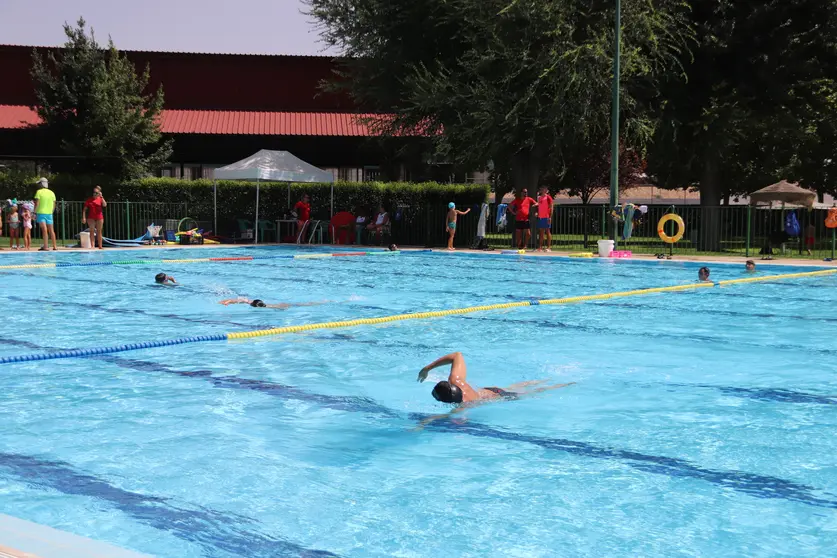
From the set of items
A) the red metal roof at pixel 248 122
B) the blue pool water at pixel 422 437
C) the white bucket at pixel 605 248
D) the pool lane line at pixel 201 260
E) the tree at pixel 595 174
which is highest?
the red metal roof at pixel 248 122

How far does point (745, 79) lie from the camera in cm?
3036

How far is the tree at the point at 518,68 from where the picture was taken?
28.0 m

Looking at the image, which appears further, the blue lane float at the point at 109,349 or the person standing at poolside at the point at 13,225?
the person standing at poolside at the point at 13,225

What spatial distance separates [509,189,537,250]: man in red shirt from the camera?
91.0ft

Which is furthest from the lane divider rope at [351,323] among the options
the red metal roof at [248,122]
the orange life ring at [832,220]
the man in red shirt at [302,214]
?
the red metal roof at [248,122]

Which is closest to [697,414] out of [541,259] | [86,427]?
[86,427]

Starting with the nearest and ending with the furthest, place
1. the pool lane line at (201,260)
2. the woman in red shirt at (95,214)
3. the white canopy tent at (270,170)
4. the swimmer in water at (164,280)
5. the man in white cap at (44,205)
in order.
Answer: the swimmer in water at (164,280) → the pool lane line at (201,260) → the man in white cap at (44,205) → the woman in red shirt at (95,214) → the white canopy tent at (270,170)

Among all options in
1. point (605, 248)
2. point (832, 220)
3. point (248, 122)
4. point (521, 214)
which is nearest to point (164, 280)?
point (605, 248)

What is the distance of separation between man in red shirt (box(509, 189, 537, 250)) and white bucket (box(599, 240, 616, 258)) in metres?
2.95

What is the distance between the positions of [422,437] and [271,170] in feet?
72.8

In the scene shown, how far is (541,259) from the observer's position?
84.4ft

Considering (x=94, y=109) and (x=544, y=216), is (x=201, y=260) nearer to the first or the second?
(x=544, y=216)

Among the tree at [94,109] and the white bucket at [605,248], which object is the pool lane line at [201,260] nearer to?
the white bucket at [605,248]

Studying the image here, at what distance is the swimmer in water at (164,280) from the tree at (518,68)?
13522 millimetres
